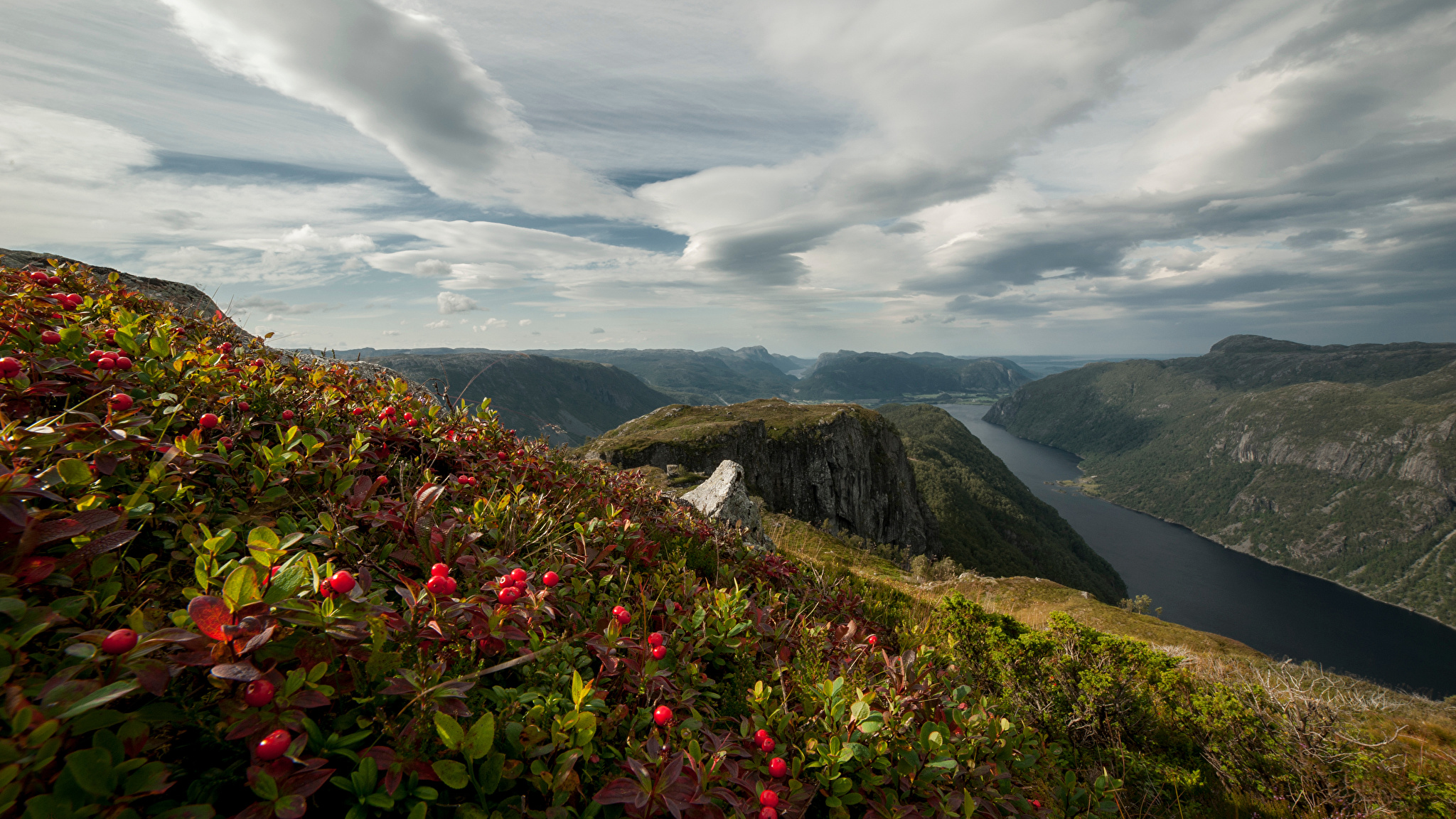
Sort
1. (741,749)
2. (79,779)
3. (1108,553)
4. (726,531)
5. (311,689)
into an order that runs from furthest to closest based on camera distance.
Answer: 1. (1108,553)
2. (726,531)
3. (741,749)
4. (311,689)
5. (79,779)

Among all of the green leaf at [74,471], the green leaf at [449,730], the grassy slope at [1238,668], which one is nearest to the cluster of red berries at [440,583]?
the green leaf at [449,730]

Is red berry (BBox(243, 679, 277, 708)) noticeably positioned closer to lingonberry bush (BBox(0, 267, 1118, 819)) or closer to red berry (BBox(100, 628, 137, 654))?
lingonberry bush (BBox(0, 267, 1118, 819))

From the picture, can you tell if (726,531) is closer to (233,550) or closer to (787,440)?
(233,550)

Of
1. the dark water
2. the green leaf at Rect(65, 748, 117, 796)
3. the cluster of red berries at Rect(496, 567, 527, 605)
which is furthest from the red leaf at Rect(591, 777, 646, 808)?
the dark water

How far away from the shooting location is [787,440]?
97.3m

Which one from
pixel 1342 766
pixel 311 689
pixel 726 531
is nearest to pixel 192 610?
pixel 311 689

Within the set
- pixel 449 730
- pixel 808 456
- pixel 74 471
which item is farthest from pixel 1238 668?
pixel 808 456

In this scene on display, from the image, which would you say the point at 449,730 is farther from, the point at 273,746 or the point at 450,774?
the point at 273,746

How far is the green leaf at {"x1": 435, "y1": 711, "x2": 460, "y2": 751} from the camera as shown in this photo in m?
1.73

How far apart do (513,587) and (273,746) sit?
117cm

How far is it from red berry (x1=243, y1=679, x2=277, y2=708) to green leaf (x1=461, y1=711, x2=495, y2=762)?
61 cm

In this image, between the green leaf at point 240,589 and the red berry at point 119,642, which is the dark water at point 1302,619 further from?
the red berry at point 119,642

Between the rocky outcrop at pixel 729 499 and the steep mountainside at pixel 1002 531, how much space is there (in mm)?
→ 105255

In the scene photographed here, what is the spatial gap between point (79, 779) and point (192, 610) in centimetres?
47
